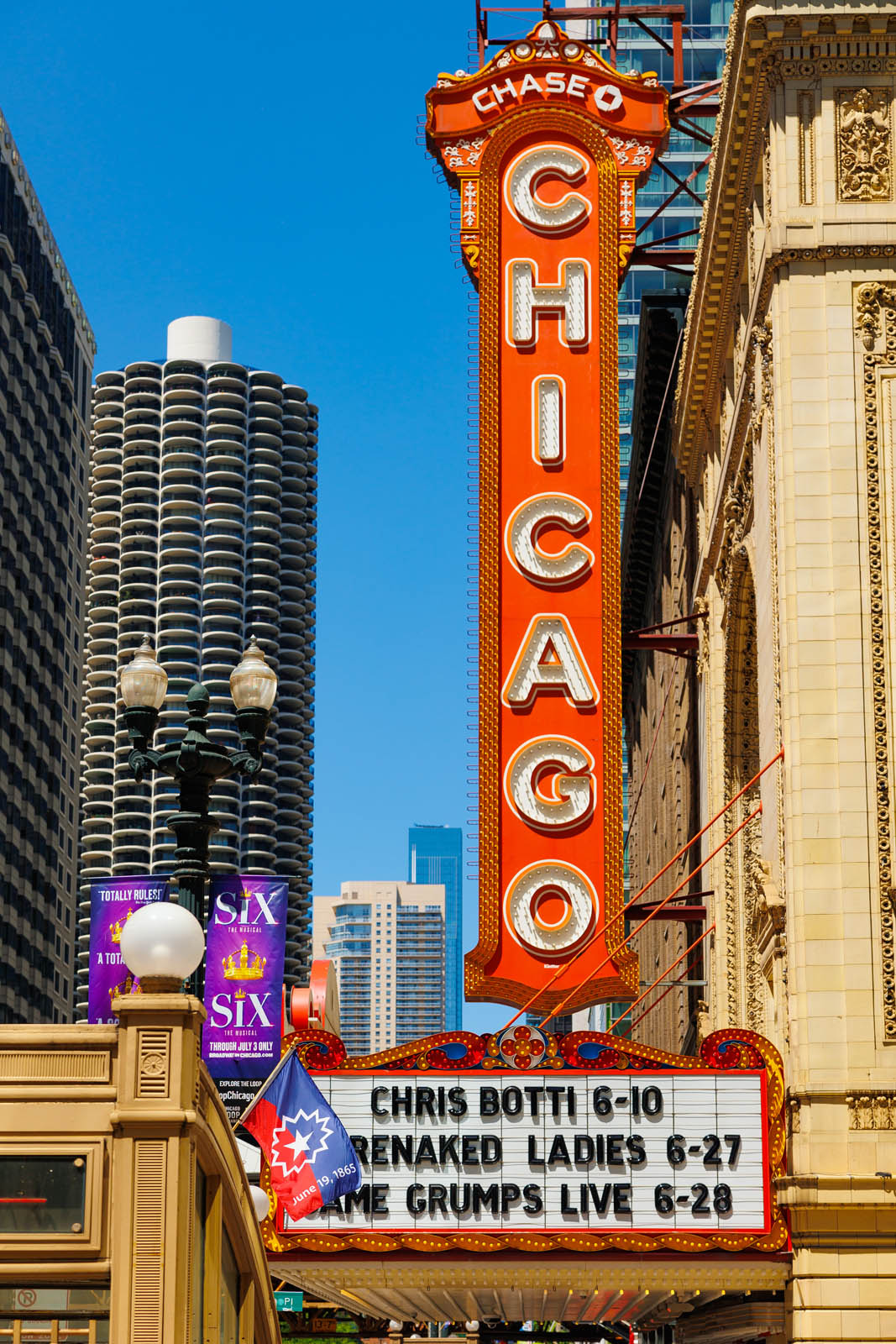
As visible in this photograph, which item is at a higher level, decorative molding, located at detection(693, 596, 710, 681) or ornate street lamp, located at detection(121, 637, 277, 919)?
decorative molding, located at detection(693, 596, 710, 681)

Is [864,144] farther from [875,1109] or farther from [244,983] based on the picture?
[244,983]

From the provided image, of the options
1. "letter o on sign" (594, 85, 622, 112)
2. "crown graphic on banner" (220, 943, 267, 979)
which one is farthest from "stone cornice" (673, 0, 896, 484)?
"crown graphic on banner" (220, 943, 267, 979)

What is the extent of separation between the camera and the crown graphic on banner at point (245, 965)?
2016 centimetres

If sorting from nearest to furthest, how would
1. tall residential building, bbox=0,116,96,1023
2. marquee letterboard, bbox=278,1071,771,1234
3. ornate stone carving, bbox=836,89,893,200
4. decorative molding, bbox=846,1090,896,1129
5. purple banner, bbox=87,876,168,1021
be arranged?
purple banner, bbox=87,876,168,1021 → decorative molding, bbox=846,1090,896,1129 → marquee letterboard, bbox=278,1071,771,1234 → ornate stone carving, bbox=836,89,893,200 → tall residential building, bbox=0,116,96,1023

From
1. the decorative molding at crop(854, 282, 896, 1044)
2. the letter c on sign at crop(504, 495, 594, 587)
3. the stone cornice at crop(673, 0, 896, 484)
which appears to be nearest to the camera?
the decorative molding at crop(854, 282, 896, 1044)

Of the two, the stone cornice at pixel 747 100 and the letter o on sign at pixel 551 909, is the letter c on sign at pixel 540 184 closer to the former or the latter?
the stone cornice at pixel 747 100

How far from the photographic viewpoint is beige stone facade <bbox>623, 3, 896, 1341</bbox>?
24.1 meters

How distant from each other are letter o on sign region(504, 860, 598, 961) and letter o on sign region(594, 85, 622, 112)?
1448 cm

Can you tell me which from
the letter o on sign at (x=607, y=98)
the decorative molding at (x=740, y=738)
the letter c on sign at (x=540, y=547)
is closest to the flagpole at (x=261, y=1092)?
the decorative molding at (x=740, y=738)

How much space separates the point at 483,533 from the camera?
35.9 meters

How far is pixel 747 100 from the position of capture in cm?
2833

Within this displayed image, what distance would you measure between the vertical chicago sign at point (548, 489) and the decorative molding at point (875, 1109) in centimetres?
844

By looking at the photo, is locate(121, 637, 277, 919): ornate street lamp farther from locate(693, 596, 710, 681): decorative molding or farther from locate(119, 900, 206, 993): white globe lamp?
locate(693, 596, 710, 681): decorative molding

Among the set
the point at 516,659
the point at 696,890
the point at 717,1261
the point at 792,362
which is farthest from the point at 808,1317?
the point at 696,890
